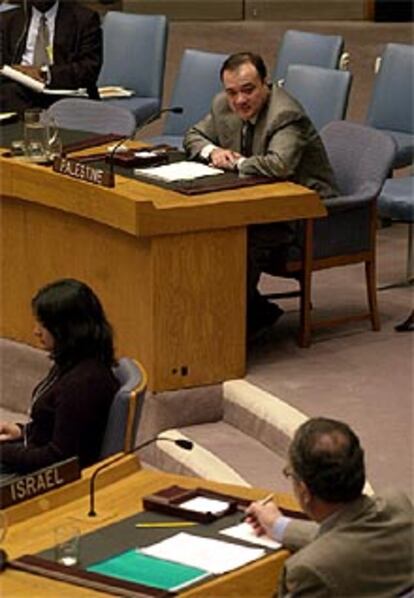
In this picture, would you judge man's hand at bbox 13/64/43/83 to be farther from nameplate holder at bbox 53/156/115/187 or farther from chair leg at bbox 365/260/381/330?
chair leg at bbox 365/260/381/330

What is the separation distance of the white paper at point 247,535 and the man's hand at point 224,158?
274cm

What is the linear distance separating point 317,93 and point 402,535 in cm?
448

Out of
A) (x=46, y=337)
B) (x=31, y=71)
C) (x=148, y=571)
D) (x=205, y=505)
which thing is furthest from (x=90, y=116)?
(x=148, y=571)

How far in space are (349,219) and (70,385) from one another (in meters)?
2.30

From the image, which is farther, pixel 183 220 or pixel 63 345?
pixel 183 220

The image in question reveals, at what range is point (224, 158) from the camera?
649 centimetres

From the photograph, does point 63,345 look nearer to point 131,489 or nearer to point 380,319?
point 131,489

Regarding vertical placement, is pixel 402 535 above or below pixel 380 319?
above

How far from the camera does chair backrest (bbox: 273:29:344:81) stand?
845cm

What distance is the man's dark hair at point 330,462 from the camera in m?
3.53

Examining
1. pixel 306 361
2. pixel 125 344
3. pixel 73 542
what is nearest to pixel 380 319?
pixel 306 361

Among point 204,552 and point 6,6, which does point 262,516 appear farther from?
point 6,6

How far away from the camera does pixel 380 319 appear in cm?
697

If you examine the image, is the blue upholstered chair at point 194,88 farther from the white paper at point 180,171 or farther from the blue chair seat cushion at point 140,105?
the white paper at point 180,171
